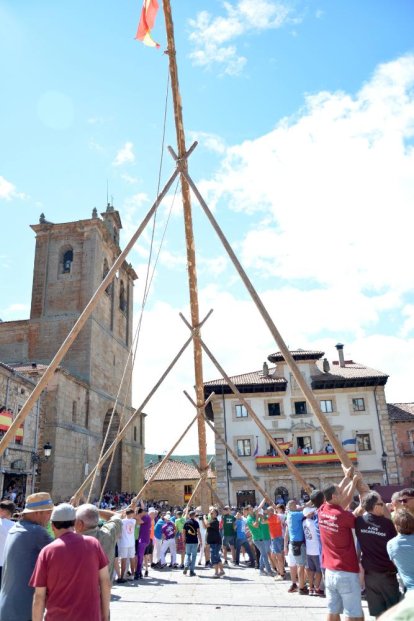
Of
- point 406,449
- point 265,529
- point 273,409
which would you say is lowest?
point 265,529

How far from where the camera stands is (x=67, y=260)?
111ft

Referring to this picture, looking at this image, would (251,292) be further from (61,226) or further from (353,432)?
(61,226)

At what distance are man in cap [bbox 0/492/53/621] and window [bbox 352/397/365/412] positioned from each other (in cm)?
2886

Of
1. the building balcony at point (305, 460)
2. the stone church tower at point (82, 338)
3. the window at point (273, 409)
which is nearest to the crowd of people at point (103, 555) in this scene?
the stone church tower at point (82, 338)

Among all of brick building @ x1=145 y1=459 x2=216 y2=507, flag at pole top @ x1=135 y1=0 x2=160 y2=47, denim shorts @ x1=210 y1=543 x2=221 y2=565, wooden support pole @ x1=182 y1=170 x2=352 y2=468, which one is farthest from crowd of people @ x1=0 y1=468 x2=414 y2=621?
brick building @ x1=145 y1=459 x2=216 y2=507

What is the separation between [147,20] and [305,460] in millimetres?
25632

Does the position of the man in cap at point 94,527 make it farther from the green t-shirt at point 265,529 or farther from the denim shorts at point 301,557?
the green t-shirt at point 265,529

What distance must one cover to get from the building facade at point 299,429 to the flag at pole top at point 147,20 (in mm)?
24095

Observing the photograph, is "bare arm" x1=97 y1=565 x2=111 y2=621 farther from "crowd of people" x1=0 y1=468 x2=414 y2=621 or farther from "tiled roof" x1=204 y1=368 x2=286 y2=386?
"tiled roof" x1=204 y1=368 x2=286 y2=386

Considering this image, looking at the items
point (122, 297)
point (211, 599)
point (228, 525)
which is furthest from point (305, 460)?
point (211, 599)

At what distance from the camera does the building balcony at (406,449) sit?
3262 centimetres

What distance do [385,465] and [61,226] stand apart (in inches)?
1043

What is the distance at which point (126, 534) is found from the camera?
10.4 meters

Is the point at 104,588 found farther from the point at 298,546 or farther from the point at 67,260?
the point at 67,260
